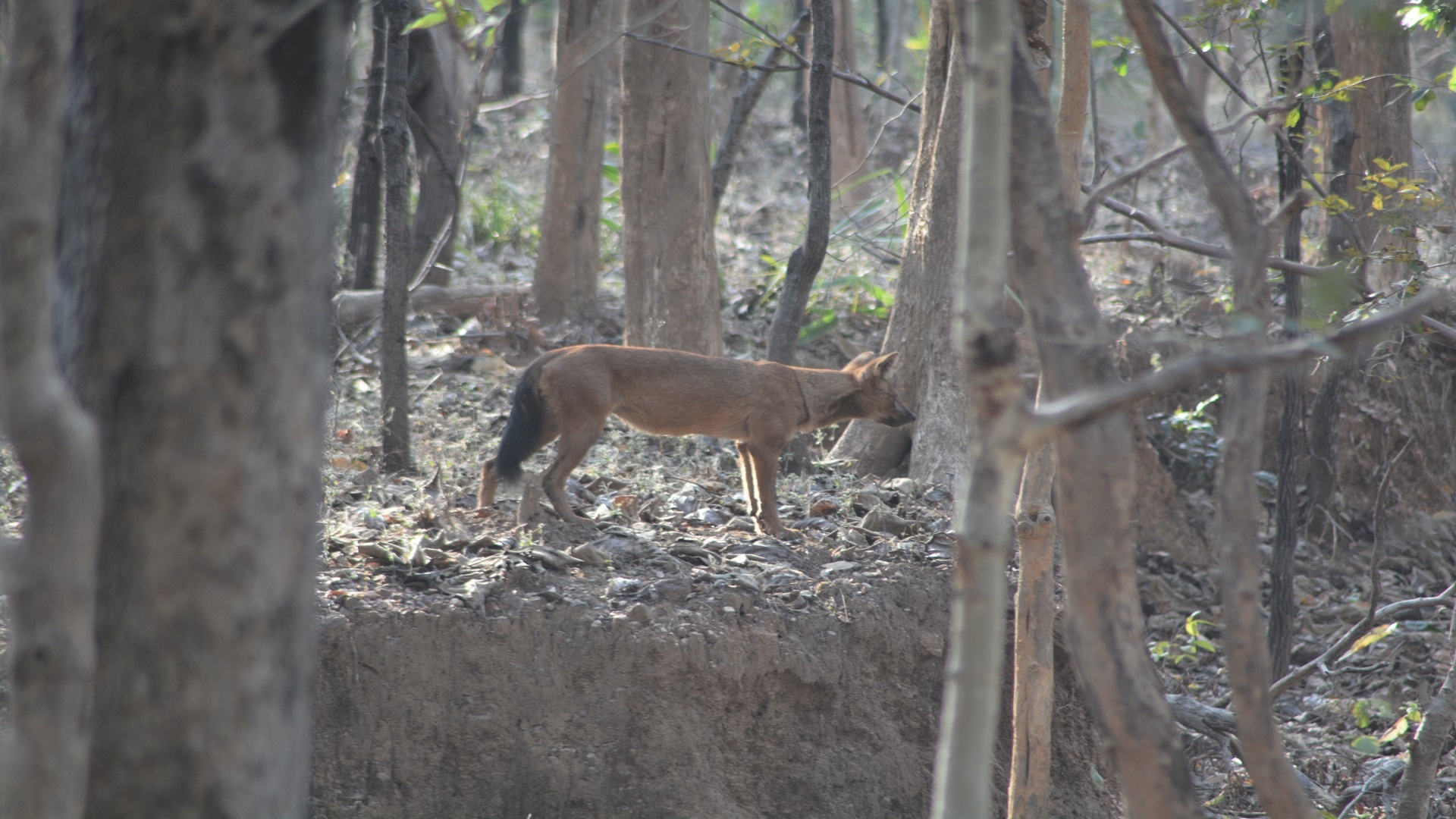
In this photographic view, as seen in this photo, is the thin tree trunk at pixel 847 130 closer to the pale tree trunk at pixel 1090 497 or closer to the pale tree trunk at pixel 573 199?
the pale tree trunk at pixel 573 199

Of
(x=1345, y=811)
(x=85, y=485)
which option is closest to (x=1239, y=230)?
(x=85, y=485)

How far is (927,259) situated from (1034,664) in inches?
153

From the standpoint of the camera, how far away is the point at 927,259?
8.02m

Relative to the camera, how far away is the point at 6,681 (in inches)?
180

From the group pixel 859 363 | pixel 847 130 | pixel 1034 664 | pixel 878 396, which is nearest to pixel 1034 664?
pixel 1034 664

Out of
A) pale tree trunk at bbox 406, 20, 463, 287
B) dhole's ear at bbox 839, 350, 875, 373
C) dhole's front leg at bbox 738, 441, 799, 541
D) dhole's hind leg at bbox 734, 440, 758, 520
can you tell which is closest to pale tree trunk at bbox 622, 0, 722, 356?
dhole's ear at bbox 839, 350, 875, 373

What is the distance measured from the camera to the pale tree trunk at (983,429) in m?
2.46

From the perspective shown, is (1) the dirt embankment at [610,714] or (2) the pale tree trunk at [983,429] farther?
(1) the dirt embankment at [610,714]

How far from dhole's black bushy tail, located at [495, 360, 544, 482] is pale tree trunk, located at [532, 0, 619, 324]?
4.38 meters

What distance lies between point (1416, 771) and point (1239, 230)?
3292 mm

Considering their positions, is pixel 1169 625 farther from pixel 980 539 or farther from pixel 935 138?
pixel 980 539

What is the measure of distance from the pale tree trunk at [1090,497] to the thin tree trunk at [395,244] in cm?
477

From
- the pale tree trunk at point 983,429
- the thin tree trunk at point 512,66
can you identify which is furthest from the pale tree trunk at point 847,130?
the pale tree trunk at point 983,429

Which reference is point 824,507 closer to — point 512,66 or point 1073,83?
point 1073,83
